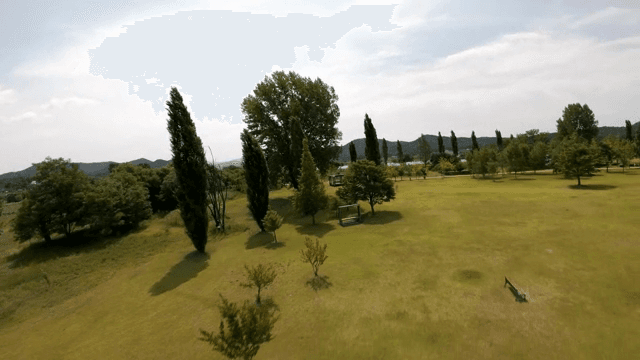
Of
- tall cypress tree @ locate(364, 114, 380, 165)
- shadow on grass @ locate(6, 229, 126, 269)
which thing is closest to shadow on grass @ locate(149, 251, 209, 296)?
shadow on grass @ locate(6, 229, 126, 269)

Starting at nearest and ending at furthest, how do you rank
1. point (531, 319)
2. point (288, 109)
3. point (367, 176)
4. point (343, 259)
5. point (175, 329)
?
1. point (531, 319)
2. point (175, 329)
3. point (343, 259)
4. point (367, 176)
5. point (288, 109)

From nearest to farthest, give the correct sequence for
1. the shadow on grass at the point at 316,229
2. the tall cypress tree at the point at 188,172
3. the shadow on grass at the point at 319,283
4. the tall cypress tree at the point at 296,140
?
the shadow on grass at the point at 319,283, the tall cypress tree at the point at 188,172, the shadow on grass at the point at 316,229, the tall cypress tree at the point at 296,140

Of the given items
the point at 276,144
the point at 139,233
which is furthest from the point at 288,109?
the point at 139,233

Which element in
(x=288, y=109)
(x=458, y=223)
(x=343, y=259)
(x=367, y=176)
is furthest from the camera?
(x=288, y=109)

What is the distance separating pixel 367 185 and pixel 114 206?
2760 cm

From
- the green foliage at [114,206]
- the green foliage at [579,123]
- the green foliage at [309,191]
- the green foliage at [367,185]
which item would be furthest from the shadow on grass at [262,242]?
the green foliage at [579,123]

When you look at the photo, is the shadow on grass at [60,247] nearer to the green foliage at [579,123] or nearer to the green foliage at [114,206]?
the green foliage at [114,206]

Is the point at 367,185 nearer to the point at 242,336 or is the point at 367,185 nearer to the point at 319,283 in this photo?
the point at 319,283

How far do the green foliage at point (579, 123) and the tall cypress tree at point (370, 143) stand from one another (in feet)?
228

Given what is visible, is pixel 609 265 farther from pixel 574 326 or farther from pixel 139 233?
pixel 139 233

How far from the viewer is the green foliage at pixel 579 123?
7775cm

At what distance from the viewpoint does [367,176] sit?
2691 cm

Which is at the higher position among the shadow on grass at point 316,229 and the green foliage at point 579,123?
the green foliage at point 579,123

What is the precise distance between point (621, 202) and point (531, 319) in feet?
77.0
